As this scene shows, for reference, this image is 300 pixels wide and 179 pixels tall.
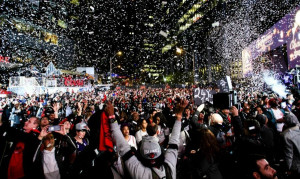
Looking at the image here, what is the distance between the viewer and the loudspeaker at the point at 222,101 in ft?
18.7

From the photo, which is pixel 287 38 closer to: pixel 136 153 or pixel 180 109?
pixel 180 109

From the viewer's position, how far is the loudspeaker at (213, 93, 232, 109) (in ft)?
18.7

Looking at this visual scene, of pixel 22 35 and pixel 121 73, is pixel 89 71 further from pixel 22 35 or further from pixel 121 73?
pixel 121 73

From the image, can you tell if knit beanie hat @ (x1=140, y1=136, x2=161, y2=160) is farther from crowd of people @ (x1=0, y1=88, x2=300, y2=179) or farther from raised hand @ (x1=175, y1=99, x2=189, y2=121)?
raised hand @ (x1=175, y1=99, x2=189, y2=121)

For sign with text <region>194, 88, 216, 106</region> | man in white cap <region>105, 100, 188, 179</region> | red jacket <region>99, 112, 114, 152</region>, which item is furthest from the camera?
sign with text <region>194, 88, 216, 106</region>

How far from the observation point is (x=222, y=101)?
19.0 feet

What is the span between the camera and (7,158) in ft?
9.58

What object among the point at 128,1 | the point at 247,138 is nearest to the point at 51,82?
the point at 247,138

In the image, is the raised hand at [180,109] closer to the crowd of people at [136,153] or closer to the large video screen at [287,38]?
the crowd of people at [136,153]

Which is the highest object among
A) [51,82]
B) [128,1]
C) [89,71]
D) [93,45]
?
[128,1]

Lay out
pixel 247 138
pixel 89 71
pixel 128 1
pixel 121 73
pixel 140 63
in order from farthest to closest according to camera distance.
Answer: pixel 140 63 → pixel 128 1 → pixel 121 73 → pixel 89 71 → pixel 247 138

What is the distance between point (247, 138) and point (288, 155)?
0.78 meters

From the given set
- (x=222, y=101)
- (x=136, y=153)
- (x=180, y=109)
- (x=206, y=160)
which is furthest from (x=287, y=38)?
(x=136, y=153)

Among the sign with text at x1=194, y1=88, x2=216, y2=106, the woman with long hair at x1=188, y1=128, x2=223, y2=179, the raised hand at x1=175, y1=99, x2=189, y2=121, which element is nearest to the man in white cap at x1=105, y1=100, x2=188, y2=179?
the raised hand at x1=175, y1=99, x2=189, y2=121
